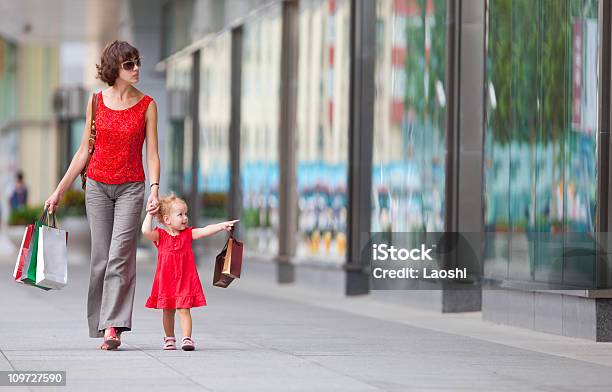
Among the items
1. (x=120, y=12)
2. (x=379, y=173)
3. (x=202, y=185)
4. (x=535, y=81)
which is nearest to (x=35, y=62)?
(x=120, y=12)

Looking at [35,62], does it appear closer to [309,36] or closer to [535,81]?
[309,36]

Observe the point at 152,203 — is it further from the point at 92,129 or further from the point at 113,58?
the point at 113,58

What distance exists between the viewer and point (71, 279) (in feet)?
71.5

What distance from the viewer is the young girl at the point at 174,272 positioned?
10.1 metres

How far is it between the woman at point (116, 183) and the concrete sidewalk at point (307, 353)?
0.29 metres

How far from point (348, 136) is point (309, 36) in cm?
248

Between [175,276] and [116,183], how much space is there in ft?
2.29

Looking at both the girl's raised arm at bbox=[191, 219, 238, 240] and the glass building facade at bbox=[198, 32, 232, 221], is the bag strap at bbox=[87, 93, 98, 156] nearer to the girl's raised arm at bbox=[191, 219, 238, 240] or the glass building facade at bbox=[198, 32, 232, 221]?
the girl's raised arm at bbox=[191, 219, 238, 240]

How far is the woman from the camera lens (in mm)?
10125

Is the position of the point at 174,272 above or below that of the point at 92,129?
below

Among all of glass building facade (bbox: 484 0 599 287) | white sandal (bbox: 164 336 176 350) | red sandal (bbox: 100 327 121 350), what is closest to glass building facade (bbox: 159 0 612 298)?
glass building facade (bbox: 484 0 599 287)

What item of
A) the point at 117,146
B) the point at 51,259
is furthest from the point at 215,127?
the point at 51,259

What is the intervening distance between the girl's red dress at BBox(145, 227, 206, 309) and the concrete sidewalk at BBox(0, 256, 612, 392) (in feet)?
1.06

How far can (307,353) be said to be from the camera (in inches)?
400
